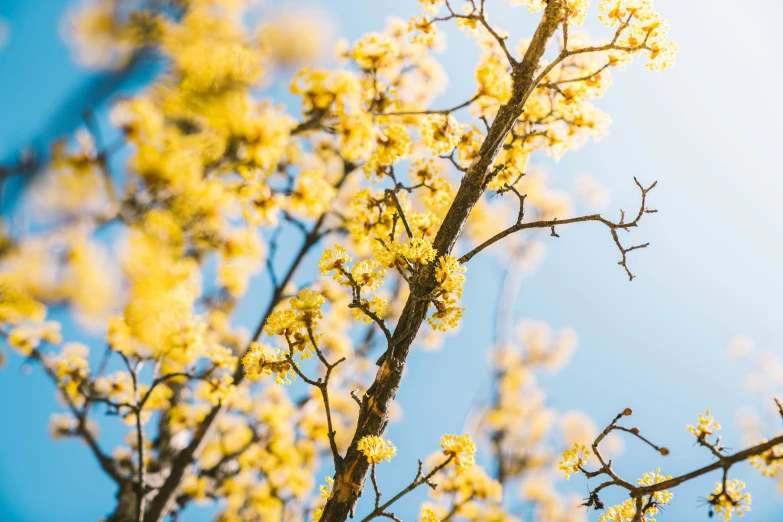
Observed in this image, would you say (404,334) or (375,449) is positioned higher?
(404,334)

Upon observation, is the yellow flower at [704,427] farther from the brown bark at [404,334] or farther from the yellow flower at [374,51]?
the yellow flower at [374,51]

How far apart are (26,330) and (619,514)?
6.05 meters

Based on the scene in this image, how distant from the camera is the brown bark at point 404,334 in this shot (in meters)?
2.34

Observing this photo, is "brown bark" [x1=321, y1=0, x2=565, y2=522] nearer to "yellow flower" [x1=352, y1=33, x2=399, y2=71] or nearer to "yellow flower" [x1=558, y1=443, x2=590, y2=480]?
"yellow flower" [x1=558, y1=443, x2=590, y2=480]

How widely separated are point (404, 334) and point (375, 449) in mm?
608

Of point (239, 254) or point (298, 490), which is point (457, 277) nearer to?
point (239, 254)

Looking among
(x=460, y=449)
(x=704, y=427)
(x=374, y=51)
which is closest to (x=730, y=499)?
(x=704, y=427)

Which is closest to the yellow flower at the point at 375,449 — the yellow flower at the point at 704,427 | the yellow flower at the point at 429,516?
the yellow flower at the point at 429,516

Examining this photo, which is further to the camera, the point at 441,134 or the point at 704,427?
the point at 441,134

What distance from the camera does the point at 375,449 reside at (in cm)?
221

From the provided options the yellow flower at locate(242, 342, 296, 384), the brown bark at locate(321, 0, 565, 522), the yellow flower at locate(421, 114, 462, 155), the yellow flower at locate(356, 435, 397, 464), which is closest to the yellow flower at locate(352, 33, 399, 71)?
the yellow flower at locate(421, 114, 462, 155)

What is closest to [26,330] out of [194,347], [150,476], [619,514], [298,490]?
[194,347]

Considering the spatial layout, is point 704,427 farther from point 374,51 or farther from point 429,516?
point 374,51

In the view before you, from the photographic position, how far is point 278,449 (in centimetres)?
718
